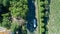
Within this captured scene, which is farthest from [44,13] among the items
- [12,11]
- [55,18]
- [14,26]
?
[55,18]

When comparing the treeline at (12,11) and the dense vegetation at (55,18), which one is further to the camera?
the treeline at (12,11)

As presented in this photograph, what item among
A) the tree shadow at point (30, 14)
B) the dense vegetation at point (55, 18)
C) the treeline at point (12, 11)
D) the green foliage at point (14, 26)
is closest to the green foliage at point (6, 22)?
the treeline at point (12, 11)

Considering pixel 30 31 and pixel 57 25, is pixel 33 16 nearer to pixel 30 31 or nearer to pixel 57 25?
pixel 30 31

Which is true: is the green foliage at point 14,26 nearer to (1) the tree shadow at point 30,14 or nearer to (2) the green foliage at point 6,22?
(2) the green foliage at point 6,22

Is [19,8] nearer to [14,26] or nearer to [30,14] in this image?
[14,26]

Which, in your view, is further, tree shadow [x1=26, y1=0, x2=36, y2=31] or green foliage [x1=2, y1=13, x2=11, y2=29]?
tree shadow [x1=26, y1=0, x2=36, y2=31]

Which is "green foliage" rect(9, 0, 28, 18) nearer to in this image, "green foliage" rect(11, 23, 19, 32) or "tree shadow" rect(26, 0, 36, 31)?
"green foliage" rect(11, 23, 19, 32)

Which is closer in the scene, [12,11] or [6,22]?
[6,22]

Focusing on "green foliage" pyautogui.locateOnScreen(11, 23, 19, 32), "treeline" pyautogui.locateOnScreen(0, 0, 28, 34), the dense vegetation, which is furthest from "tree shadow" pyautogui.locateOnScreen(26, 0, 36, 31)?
the dense vegetation

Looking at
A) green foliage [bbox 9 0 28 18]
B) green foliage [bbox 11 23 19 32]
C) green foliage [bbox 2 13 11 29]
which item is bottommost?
green foliage [bbox 11 23 19 32]
